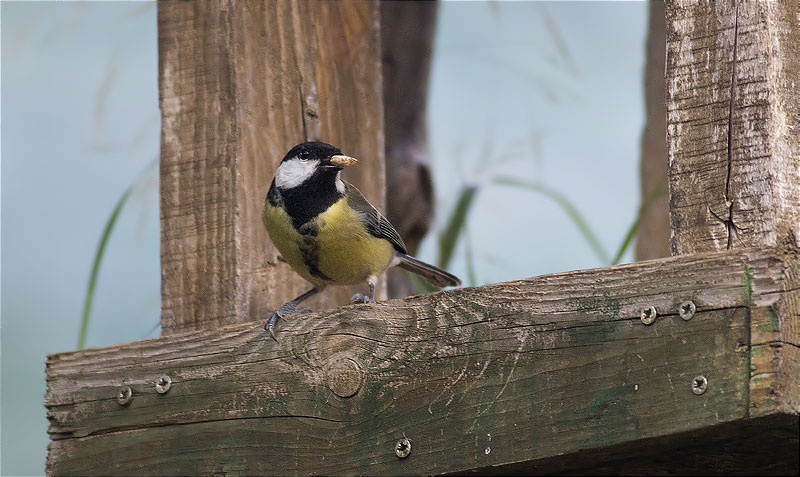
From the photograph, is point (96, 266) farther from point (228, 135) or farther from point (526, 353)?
point (526, 353)

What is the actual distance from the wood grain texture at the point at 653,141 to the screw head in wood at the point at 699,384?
6.25 ft

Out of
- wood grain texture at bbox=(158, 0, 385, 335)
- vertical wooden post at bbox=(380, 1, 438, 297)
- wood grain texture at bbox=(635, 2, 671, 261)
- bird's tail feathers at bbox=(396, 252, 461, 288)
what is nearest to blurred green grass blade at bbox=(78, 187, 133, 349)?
wood grain texture at bbox=(158, 0, 385, 335)

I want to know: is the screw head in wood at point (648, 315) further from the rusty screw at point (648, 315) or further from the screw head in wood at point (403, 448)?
the screw head in wood at point (403, 448)

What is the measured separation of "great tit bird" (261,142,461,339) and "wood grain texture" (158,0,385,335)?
0.15 ft

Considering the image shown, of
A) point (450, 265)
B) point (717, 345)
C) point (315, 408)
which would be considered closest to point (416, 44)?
point (450, 265)

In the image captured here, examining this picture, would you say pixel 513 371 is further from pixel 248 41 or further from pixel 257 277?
pixel 248 41

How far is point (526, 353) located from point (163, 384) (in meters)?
0.80

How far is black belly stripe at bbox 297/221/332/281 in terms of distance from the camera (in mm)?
2596

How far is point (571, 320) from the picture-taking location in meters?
1.81

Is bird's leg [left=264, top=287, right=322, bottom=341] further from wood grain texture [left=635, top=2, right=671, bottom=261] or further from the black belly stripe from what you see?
wood grain texture [left=635, top=2, right=671, bottom=261]

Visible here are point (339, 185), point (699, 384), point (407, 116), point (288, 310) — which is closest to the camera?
point (699, 384)

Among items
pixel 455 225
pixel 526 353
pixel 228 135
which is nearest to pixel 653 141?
pixel 455 225

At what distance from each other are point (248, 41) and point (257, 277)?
1.94 ft

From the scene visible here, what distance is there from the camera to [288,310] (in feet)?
7.91
